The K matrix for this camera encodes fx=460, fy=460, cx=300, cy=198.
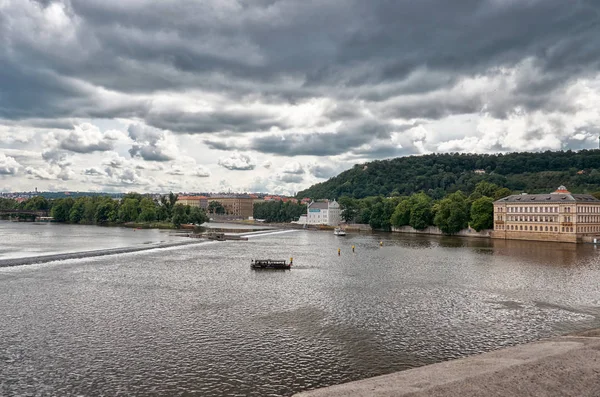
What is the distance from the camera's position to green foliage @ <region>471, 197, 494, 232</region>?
128375mm

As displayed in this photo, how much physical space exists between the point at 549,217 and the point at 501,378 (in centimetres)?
10870

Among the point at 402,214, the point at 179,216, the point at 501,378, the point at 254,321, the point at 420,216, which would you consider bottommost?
the point at 254,321

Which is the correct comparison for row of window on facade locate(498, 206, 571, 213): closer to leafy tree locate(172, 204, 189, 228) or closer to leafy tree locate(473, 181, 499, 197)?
leafy tree locate(473, 181, 499, 197)

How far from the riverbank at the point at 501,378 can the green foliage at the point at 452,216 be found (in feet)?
365

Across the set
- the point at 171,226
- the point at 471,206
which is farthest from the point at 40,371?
the point at 171,226

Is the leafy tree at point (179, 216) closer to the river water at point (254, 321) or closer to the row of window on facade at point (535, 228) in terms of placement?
the river water at point (254, 321)

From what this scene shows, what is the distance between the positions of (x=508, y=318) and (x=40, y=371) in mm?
31573

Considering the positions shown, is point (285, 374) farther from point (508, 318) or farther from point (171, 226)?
point (171, 226)

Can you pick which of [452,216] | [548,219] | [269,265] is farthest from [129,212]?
[548,219]

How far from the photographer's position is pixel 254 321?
112 feet

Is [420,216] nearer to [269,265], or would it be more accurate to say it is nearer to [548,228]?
[548,228]

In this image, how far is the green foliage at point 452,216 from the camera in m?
132

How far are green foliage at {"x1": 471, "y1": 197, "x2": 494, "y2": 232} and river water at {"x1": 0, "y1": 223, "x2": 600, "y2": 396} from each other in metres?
66.0

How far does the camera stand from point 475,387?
19234mm
